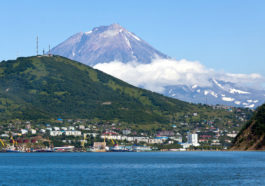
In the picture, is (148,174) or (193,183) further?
(148,174)

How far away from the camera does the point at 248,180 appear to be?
5217 inches

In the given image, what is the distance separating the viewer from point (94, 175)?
156 m

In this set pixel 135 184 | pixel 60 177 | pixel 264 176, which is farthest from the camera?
pixel 60 177

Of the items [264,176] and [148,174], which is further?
[148,174]

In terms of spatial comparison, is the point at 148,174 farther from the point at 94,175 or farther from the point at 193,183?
the point at 193,183

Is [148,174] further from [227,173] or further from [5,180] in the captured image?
[5,180]

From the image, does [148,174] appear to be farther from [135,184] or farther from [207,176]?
[135,184]

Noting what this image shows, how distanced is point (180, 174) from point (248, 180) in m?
27.3

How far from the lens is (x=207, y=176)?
481ft

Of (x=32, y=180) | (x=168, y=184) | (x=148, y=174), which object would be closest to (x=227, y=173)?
(x=148, y=174)

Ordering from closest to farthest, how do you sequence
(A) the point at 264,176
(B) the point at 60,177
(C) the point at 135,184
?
(C) the point at 135,184 < (A) the point at 264,176 < (B) the point at 60,177

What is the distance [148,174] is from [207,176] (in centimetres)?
1839

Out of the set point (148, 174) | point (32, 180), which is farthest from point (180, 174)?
point (32, 180)

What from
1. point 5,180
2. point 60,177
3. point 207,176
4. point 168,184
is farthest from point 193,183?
point 5,180
